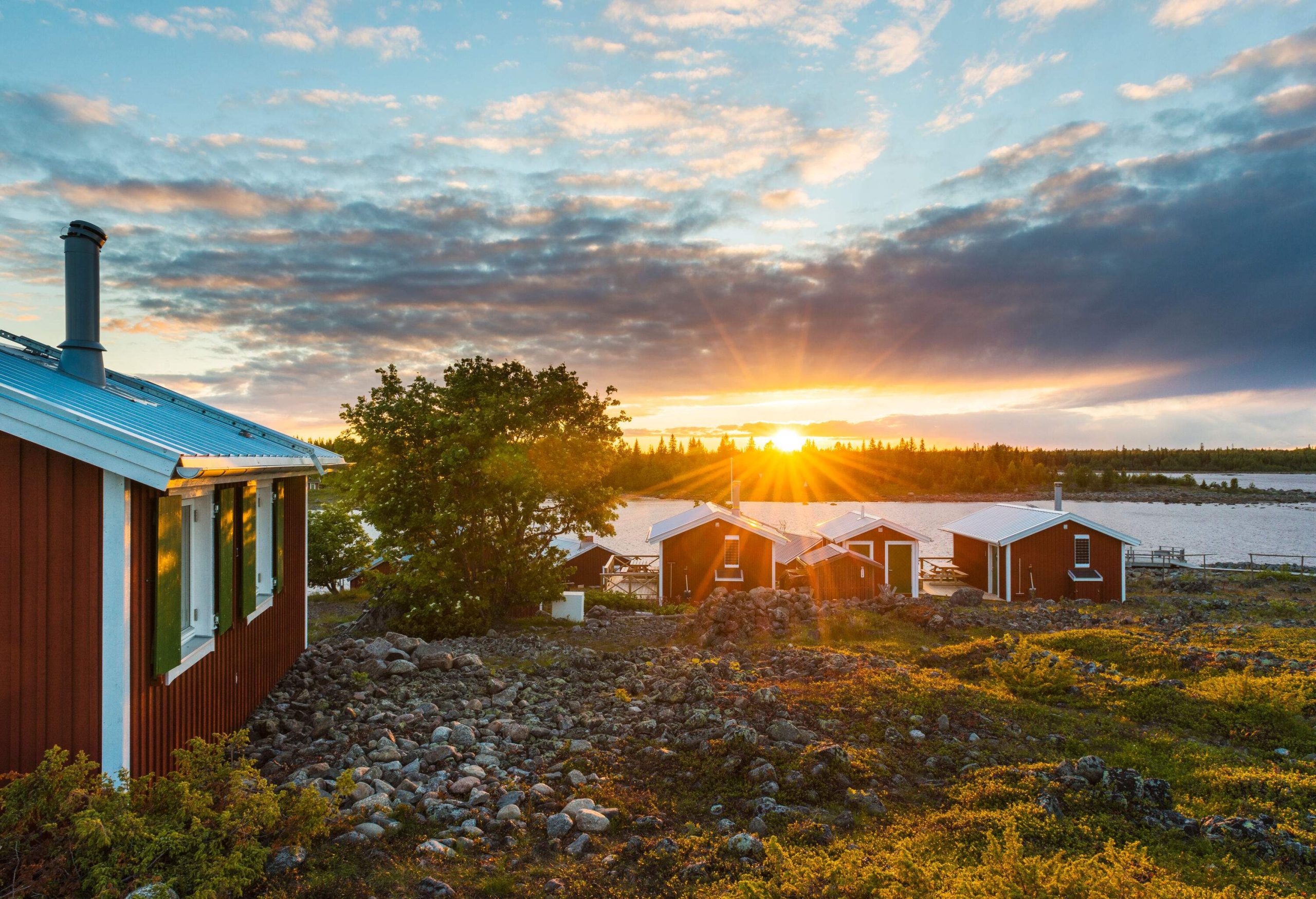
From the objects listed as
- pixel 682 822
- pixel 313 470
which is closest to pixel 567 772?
pixel 682 822

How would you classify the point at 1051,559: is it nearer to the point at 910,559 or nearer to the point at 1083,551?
the point at 1083,551

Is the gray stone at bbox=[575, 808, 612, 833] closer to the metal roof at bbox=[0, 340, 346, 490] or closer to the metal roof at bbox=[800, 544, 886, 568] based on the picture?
the metal roof at bbox=[0, 340, 346, 490]

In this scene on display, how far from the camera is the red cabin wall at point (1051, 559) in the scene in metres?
29.9

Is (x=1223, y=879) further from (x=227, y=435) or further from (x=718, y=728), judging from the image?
(x=227, y=435)

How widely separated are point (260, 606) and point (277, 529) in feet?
3.97

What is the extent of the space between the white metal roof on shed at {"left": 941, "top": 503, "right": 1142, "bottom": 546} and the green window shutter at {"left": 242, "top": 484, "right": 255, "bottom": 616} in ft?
95.1

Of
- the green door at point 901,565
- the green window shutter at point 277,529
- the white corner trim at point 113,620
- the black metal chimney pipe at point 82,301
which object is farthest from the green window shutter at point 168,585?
the green door at point 901,565

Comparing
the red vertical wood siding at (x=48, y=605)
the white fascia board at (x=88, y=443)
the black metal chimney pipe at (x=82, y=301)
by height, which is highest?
the black metal chimney pipe at (x=82, y=301)

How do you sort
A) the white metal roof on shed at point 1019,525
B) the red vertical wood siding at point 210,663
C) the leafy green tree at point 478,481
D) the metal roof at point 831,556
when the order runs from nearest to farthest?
1. the red vertical wood siding at point 210,663
2. the leafy green tree at point 478,481
3. the metal roof at point 831,556
4. the white metal roof on shed at point 1019,525

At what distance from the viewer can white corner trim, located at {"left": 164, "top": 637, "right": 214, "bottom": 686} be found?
619 cm

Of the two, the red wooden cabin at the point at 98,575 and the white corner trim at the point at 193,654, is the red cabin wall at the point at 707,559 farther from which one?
the red wooden cabin at the point at 98,575

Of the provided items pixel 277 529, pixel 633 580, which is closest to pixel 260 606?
pixel 277 529

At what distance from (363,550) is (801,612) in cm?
1397

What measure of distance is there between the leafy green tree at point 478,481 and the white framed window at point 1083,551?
22.1 metres
